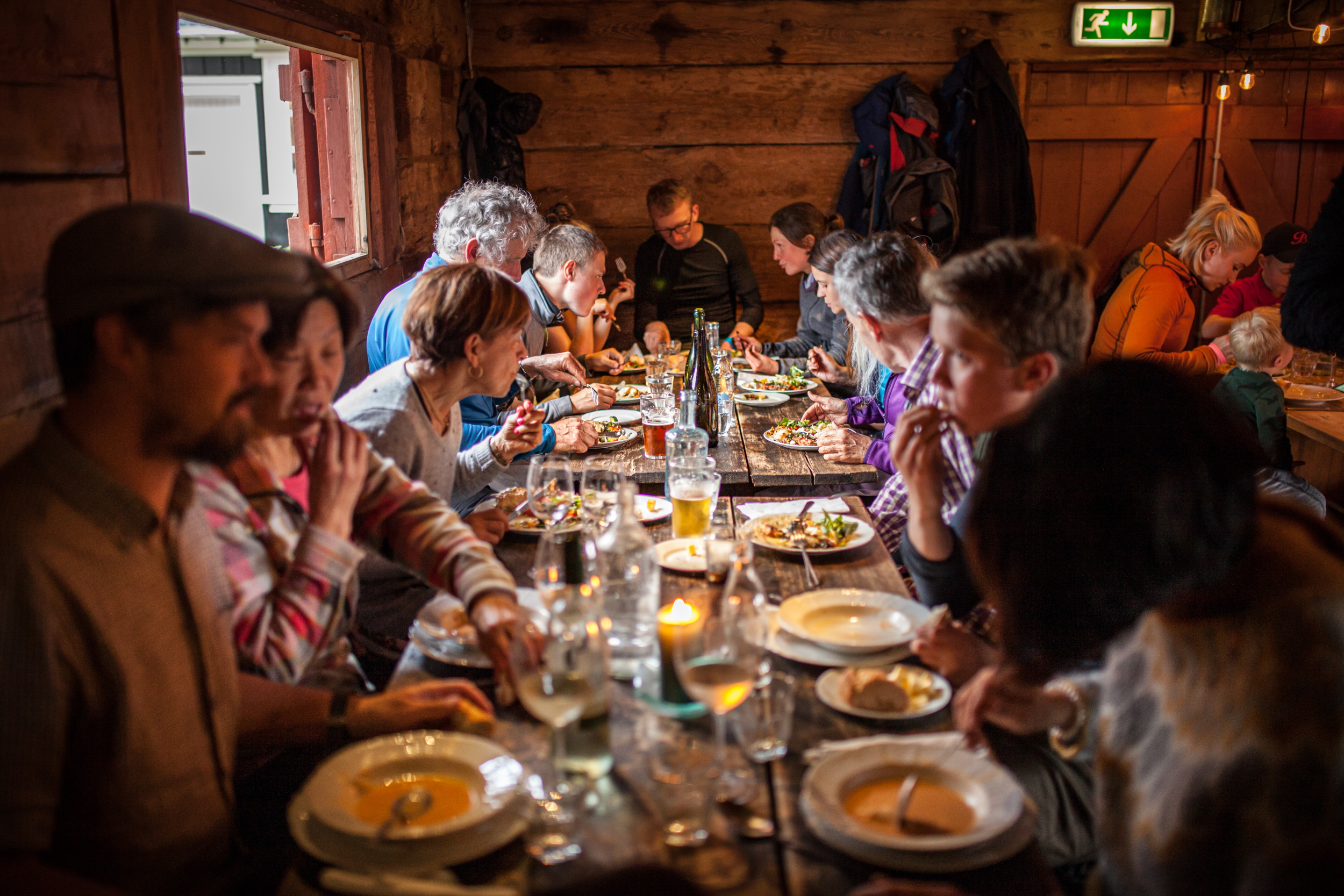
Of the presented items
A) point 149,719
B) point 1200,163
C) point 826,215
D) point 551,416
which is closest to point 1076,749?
point 149,719

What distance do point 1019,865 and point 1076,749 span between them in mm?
391

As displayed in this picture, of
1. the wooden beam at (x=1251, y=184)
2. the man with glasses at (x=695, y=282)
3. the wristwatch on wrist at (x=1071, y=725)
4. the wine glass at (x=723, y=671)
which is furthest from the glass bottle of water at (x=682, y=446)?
the wooden beam at (x=1251, y=184)

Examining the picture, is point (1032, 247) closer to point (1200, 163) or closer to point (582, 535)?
point (582, 535)

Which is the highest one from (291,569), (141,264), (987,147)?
(987,147)

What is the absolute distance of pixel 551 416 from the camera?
3.60 m

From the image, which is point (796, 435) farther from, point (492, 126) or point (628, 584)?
point (492, 126)

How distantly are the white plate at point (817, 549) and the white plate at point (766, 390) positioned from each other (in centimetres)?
163

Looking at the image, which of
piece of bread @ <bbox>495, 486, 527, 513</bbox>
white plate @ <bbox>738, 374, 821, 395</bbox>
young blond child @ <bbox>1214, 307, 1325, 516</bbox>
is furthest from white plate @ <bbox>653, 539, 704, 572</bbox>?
young blond child @ <bbox>1214, 307, 1325, 516</bbox>

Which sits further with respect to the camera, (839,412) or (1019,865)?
(839,412)

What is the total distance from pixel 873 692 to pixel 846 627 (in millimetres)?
263

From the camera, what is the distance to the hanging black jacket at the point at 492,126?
5527 millimetres

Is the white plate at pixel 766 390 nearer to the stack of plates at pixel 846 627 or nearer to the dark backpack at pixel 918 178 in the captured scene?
the dark backpack at pixel 918 178

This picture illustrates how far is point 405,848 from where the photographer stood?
116 cm

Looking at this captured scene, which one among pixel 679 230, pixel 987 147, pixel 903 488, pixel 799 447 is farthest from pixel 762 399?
pixel 987 147
